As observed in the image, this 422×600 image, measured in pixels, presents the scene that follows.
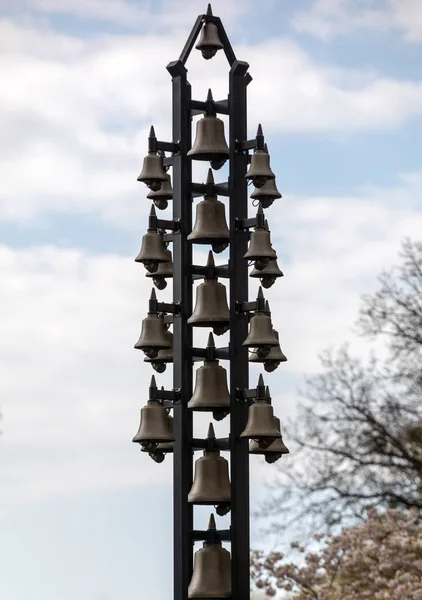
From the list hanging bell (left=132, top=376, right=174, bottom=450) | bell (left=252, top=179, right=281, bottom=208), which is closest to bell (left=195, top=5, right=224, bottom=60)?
bell (left=252, top=179, right=281, bottom=208)

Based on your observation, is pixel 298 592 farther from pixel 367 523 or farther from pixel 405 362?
pixel 405 362

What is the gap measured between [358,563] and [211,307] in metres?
8.82

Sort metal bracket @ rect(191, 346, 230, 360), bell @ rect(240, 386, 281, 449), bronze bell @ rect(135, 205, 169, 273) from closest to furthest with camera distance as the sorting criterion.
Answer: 1. bell @ rect(240, 386, 281, 449)
2. metal bracket @ rect(191, 346, 230, 360)
3. bronze bell @ rect(135, 205, 169, 273)

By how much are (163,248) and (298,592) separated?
895cm

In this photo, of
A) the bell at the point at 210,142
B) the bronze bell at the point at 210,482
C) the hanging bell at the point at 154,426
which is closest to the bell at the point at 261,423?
the bronze bell at the point at 210,482

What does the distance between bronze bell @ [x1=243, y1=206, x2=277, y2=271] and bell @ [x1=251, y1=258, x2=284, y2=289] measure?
0.61ft

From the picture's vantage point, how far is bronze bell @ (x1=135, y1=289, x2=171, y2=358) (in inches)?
313

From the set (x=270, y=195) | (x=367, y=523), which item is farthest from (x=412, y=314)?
(x=270, y=195)

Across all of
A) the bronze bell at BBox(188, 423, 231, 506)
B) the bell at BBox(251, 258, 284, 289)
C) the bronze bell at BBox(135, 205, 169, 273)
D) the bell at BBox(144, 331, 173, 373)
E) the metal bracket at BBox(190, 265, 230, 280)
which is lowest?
the bronze bell at BBox(188, 423, 231, 506)

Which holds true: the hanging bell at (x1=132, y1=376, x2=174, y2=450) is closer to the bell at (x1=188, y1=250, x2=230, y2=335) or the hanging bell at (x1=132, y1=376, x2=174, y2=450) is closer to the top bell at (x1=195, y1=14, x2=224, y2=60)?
the bell at (x1=188, y1=250, x2=230, y2=335)

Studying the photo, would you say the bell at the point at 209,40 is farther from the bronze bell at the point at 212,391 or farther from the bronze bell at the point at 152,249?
the bronze bell at the point at 212,391

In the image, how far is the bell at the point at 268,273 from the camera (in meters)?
8.09

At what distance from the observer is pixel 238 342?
7.80m

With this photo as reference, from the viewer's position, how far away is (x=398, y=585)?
1504 cm
